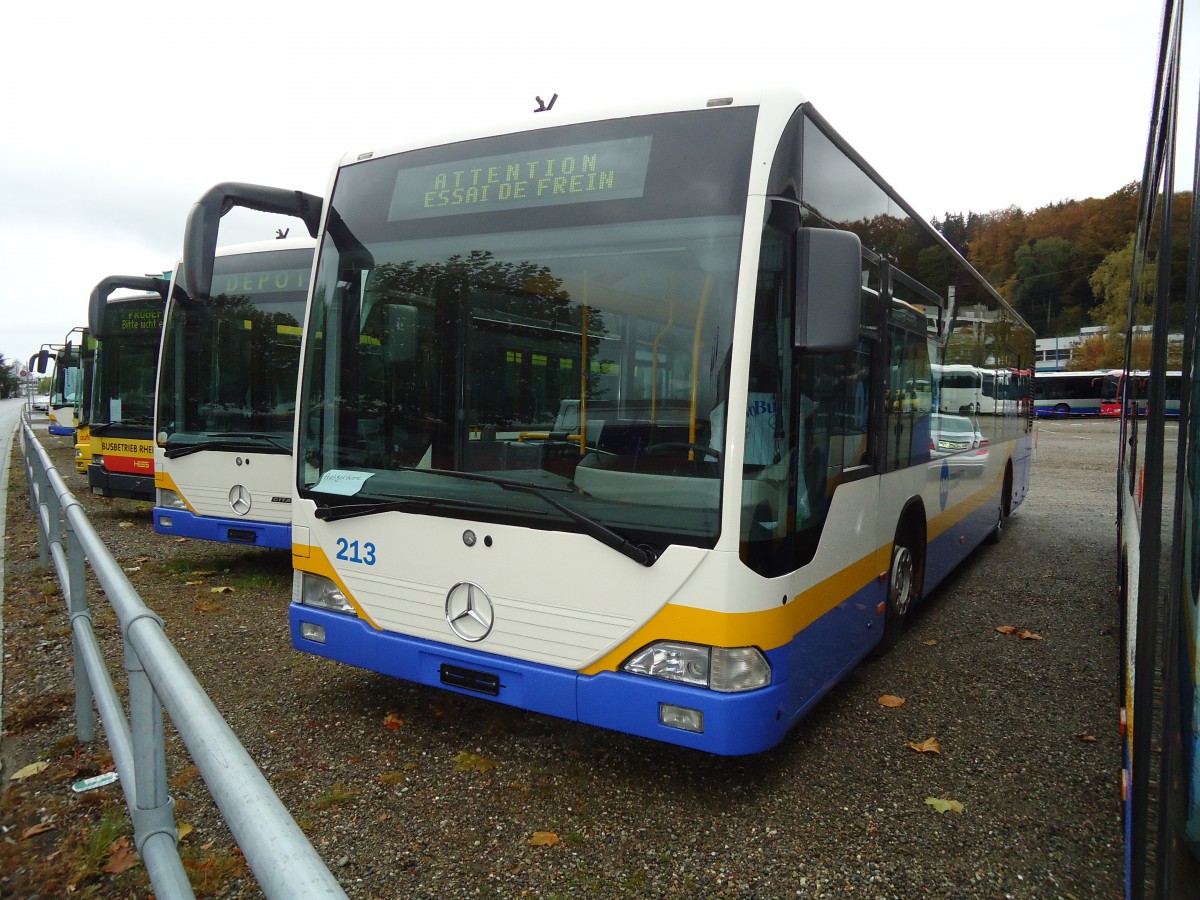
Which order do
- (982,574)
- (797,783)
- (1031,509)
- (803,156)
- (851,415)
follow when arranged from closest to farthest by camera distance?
(803,156)
(797,783)
(851,415)
(982,574)
(1031,509)

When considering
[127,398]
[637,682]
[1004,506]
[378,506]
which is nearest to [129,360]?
[127,398]

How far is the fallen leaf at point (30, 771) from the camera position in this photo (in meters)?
3.68

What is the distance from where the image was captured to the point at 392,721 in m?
4.35

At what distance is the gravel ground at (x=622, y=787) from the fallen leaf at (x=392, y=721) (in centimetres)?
1

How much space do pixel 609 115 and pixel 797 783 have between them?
9.86ft

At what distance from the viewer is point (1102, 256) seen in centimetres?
891

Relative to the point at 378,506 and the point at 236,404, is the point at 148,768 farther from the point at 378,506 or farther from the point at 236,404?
the point at 236,404

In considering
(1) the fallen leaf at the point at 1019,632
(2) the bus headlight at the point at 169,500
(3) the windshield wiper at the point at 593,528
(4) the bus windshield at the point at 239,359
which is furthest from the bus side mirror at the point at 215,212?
(1) the fallen leaf at the point at 1019,632

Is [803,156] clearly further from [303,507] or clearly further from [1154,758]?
[303,507]

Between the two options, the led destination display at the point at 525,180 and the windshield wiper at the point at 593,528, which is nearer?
the windshield wiper at the point at 593,528

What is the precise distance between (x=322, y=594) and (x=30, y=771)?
1405 mm

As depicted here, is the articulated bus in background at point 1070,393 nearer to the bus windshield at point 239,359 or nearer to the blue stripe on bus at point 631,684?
the bus windshield at point 239,359

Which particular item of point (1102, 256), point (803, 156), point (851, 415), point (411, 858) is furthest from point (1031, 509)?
point (411, 858)

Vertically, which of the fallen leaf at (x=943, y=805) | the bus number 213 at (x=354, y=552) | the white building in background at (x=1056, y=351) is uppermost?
the white building in background at (x=1056, y=351)
